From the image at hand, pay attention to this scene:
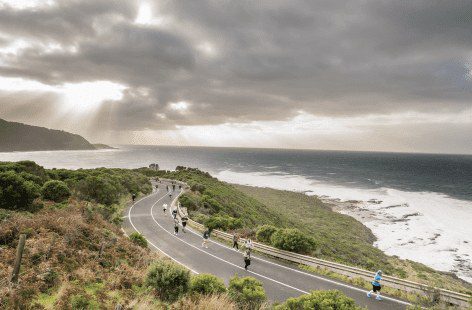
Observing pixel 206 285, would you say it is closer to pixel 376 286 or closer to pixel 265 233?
pixel 376 286

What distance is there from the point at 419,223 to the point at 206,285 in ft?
171

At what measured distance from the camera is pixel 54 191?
23.3 metres

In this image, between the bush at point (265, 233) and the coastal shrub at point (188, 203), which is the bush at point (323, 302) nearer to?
the bush at point (265, 233)

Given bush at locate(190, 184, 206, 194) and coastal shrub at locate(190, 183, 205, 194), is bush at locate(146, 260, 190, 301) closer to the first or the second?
coastal shrub at locate(190, 183, 205, 194)

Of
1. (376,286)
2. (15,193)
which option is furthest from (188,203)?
(376,286)

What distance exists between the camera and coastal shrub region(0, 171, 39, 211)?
1822 centimetres

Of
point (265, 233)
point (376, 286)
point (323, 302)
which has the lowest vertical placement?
point (265, 233)

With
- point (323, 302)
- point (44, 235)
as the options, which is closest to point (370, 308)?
point (323, 302)

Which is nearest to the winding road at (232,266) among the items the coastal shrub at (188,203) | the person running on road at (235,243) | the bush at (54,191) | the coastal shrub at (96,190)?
the person running on road at (235,243)

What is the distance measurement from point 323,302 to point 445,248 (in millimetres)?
38947

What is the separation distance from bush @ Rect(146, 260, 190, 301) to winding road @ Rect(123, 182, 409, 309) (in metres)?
4.73

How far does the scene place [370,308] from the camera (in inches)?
464

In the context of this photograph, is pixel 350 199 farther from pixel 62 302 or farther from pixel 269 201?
pixel 62 302

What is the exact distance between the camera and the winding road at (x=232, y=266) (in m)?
13.2
